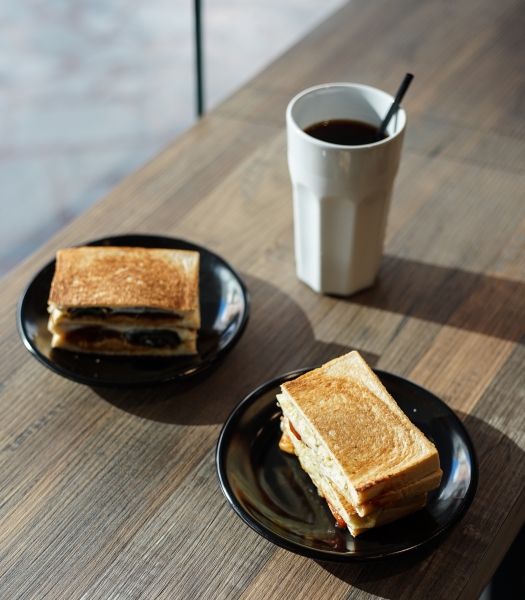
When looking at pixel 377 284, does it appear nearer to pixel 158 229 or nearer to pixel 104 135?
pixel 158 229

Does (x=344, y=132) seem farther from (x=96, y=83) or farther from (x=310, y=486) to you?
(x=96, y=83)

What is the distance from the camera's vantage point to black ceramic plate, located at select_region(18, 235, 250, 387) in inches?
38.4

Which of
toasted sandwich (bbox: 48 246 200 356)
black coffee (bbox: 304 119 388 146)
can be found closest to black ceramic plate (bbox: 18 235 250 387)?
toasted sandwich (bbox: 48 246 200 356)

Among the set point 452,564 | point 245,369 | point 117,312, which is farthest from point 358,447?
point 117,312

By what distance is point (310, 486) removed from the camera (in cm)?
89

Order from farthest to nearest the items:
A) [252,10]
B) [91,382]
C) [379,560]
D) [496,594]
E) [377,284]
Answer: [252,10]
[496,594]
[377,284]
[91,382]
[379,560]

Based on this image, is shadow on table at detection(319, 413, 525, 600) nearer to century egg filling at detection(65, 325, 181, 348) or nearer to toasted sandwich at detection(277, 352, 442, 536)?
toasted sandwich at detection(277, 352, 442, 536)

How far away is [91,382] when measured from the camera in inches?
37.4

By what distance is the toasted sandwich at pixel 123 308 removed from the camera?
1.00 metres

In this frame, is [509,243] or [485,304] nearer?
[485,304]

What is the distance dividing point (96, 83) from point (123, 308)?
2805 millimetres

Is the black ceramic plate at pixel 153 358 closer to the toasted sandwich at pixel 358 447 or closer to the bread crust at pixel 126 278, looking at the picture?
the bread crust at pixel 126 278

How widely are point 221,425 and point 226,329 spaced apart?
0.48 feet

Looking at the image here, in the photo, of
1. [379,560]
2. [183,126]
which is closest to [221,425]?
[379,560]
